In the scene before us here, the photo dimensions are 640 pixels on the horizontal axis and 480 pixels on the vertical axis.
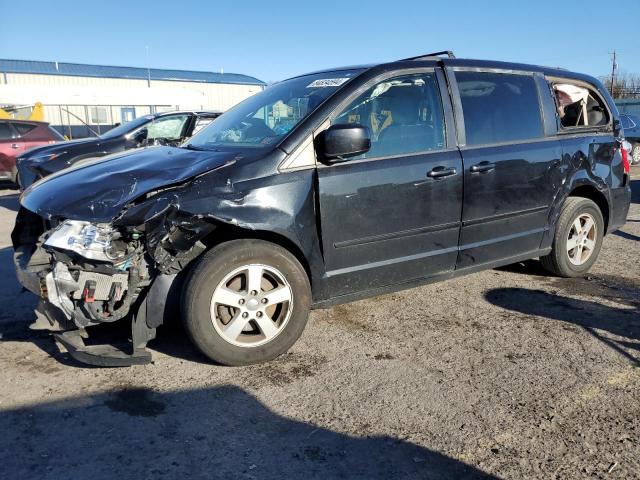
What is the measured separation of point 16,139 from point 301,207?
37.8ft

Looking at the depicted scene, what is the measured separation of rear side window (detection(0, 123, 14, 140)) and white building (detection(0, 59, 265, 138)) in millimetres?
1804

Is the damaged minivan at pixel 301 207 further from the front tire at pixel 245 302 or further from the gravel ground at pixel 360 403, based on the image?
the gravel ground at pixel 360 403

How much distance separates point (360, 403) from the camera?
114 inches

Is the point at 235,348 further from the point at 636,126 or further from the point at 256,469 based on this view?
the point at 636,126

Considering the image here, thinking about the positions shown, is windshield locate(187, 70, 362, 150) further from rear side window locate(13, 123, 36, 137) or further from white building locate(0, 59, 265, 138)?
white building locate(0, 59, 265, 138)

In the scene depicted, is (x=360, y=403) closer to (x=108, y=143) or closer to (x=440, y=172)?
(x=440, y=172)

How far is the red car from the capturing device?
39.8 feet

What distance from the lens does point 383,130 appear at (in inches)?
147

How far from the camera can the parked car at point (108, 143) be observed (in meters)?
8.04

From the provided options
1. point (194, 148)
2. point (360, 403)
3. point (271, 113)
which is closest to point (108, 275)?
point (194, 148)

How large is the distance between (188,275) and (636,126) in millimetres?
16482

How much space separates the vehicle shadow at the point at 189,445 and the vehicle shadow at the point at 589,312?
A: 1.91 meters

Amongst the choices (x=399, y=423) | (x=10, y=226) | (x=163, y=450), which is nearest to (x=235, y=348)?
(x=163, y=450)

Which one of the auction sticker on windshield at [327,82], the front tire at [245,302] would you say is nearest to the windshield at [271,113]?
the auction sticker on windshield at [327,82]
